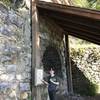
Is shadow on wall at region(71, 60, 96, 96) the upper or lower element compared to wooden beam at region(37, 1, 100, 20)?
lower

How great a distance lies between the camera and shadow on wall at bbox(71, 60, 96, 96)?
14492 mm

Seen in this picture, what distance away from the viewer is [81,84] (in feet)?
48.4

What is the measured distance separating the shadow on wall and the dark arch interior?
10.9 ft

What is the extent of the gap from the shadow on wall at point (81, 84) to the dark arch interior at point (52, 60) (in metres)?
3.33

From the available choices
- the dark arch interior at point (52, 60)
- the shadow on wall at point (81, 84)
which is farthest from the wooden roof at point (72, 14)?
the shadow on wall at point (81, 84)

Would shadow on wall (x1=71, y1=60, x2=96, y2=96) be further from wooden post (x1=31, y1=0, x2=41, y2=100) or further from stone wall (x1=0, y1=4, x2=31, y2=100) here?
stone wall (x1=0, y1=4, x2=31, y2=100)

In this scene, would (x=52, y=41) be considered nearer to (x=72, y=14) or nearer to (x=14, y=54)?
(x=72, y=14)

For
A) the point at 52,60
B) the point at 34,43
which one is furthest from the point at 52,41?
the point at 34,43

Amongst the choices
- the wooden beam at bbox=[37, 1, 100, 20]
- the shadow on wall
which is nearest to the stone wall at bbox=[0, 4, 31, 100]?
the wooden beam at bbox=[37, 1, 100, 20]

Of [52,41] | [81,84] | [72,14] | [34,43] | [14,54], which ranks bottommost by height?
[81,84]

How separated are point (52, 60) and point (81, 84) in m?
4.16

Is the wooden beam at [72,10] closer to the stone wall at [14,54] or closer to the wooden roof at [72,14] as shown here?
the wooden roof at [72,14]

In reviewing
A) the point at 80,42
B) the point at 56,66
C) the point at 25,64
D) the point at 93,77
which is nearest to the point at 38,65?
the point at 25,64

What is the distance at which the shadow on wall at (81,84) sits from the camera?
14492mm
